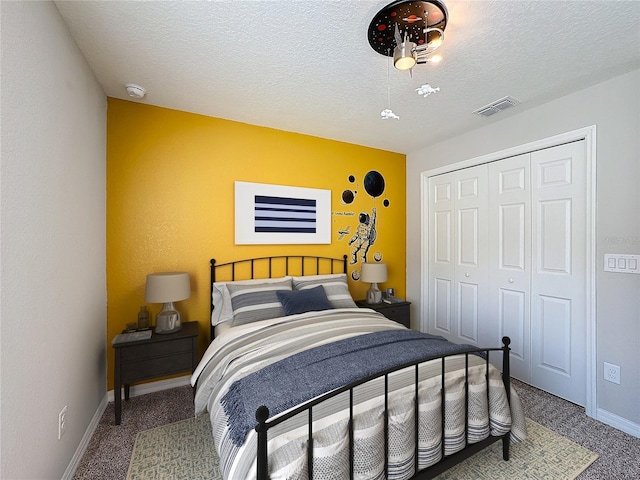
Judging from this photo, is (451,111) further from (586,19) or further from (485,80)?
(586,19)

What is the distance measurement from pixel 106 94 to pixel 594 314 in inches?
167

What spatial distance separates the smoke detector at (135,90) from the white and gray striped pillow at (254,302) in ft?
5.59

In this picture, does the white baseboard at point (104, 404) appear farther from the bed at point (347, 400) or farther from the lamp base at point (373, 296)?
the lamp base at point (373, 296)

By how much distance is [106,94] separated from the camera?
236 cm

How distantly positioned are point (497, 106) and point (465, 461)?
2.70m

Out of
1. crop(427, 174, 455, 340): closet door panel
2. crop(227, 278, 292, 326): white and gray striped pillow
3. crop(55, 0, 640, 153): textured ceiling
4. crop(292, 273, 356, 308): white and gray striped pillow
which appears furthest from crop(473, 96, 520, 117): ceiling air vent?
crop(227, 278, 292, 326): white and gray striped pillow

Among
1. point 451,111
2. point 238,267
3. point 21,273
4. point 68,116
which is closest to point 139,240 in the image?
point 238,267

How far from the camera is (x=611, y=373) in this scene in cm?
211

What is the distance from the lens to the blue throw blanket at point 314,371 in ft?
4.21

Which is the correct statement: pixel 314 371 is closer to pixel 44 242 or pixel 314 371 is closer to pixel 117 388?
pixel 44 242

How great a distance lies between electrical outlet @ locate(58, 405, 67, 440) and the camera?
58.9 inches

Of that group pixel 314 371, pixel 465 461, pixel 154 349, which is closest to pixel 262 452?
pixel 314 371

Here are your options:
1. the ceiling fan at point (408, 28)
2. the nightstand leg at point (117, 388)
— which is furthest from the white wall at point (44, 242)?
the ceiling fan at point (408, 28)

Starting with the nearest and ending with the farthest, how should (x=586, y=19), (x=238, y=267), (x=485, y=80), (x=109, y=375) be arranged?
(x=586, y=19)
(x=485, y=80)
(x=109, y=375)
(x=238, y=267)
